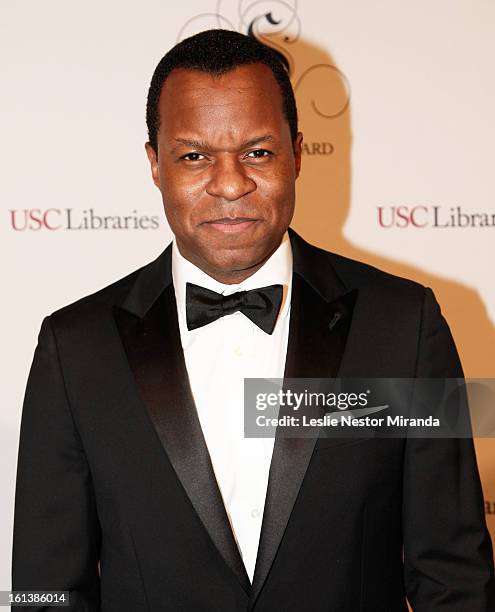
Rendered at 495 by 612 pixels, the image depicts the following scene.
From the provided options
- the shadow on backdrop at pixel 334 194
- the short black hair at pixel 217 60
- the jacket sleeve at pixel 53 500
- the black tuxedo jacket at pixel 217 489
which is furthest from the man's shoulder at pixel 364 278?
the shadow on backdrop at pixel 334 194

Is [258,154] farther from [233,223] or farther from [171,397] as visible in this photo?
[171,397]

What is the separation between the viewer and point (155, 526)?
1.46 metres

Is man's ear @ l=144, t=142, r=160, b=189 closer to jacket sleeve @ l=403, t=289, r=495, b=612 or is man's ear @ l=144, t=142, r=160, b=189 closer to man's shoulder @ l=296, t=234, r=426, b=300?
man's shoulder @ l=296, t=234, r=426, b=300

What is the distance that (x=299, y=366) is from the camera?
1.48 m

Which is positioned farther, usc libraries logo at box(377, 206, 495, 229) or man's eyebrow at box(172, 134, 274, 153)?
usc libraries logo at box(377, 206, 495, 229)

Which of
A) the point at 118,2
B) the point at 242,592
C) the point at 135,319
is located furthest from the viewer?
the point at 118,2

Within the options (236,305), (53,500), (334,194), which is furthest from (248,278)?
(334,194)

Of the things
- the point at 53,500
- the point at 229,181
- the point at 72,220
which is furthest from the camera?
the point at 72,220

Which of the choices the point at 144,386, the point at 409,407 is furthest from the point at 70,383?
the point at 409,407

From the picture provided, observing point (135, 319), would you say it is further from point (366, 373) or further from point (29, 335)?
point (29, 335)

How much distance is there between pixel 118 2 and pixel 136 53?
13cm

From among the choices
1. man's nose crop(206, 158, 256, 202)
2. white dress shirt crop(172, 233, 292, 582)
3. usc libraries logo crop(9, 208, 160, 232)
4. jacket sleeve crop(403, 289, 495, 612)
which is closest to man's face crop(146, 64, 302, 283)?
man's nose crop(206, 158, 256, 202)

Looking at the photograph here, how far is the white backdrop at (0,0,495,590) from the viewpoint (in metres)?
2.35

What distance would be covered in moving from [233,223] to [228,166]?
0.28ft
